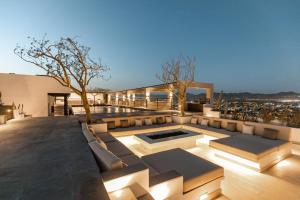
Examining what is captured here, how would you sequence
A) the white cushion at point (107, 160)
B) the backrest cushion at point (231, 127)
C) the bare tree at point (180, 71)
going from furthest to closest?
the bare tree at point (180, 71) → the backrest cushion at point (231, 127) → the white cushion at point (107, 160)

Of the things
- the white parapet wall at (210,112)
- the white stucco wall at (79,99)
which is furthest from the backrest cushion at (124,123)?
the white stucco wall at (79,99)

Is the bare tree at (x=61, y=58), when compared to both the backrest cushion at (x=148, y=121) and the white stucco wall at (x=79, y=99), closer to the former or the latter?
the backrest cushion at (x=148, y=121)

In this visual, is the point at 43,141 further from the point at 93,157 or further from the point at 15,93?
the point at 15,93

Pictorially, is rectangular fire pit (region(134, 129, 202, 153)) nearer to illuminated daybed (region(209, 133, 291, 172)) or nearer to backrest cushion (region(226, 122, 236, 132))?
illuminated daybed (region(209, 133, 291, 172))

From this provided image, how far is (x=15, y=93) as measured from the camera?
29.0 feet

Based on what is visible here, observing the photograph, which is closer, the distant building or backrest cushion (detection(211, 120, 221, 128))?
backrest cushion (detection(211, 120, 221, 128))

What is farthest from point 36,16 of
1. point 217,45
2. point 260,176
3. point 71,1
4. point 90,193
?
point 217,45

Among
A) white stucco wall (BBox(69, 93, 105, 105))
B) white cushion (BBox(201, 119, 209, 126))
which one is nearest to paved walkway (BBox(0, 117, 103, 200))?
white cushion (BBox(201, 119, 209, 126))

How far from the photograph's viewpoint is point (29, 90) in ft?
30.2

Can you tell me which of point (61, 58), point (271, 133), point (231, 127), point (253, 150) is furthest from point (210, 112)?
point (61, 58)

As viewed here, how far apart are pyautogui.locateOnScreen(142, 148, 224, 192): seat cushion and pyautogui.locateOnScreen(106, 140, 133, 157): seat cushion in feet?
2.02

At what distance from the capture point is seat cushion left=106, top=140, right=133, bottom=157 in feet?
12.9

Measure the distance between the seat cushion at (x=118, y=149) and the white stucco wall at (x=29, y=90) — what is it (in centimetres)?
756

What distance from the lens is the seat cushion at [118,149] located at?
3.94 metres
